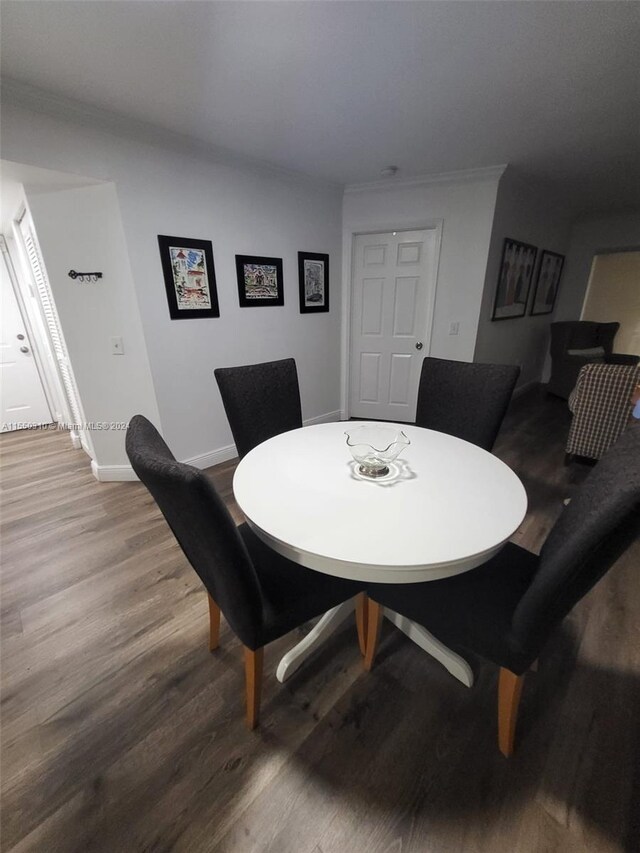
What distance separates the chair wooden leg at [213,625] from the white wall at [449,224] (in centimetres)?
298

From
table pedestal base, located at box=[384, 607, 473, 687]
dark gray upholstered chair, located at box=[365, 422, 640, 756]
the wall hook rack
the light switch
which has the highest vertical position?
the wall hook rack

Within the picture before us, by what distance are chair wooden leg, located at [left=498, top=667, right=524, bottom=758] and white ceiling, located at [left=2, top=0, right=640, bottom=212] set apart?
227cm

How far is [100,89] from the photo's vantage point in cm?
169

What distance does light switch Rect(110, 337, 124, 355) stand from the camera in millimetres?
2348

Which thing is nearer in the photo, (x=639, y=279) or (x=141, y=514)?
(x=141, y=514)

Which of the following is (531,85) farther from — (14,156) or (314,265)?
(14,156)

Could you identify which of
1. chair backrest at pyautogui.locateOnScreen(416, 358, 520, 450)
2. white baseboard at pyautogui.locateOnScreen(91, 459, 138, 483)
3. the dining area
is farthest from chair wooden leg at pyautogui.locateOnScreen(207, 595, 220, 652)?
white baseboard at pyautogui.locateOnScreen(91, 459, 138, 483)

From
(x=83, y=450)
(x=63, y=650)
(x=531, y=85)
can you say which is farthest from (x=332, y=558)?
(x=83, y=450)

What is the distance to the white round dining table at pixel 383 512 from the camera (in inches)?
32.3

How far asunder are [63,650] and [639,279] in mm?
8014

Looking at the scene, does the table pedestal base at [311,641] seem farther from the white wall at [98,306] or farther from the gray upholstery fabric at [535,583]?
the white wall at [98,306]

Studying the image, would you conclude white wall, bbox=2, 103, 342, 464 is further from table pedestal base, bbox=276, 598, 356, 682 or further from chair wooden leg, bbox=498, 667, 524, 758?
chair wooden leg, bbox=498, 667, 524, 758

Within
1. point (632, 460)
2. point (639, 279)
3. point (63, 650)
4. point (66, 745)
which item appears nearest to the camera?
point (632, 460)

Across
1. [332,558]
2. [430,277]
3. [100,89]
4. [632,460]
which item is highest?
[100,89]
